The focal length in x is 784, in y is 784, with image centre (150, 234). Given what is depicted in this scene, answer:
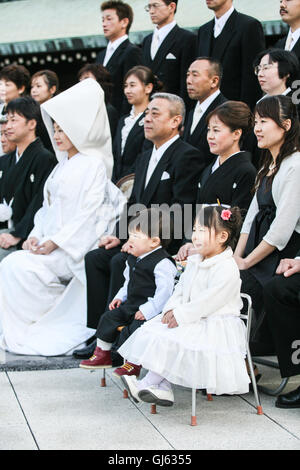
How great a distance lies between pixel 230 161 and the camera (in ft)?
15.9

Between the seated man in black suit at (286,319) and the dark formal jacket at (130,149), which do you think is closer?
the seated man in black suit at (286,319)

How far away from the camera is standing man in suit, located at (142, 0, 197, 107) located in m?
6.65

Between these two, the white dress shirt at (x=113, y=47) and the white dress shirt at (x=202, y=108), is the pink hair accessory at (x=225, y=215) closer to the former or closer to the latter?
the white dress shirt at (x=202, y=108)

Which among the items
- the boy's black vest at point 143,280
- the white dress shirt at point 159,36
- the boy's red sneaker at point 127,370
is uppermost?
the white dress shirt at point 159,36

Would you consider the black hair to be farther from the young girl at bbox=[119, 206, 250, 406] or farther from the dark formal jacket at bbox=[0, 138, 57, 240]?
the dark formal jacket at bbox=[0, 138, 57, 240]

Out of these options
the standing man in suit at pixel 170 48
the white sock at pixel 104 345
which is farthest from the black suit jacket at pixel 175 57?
the white sock at pixel 104 345

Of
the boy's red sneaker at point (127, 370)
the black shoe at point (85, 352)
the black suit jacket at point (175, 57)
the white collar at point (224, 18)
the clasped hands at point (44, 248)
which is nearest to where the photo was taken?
the boy's red sneaker at point (127, 370)

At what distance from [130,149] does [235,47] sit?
113 cm

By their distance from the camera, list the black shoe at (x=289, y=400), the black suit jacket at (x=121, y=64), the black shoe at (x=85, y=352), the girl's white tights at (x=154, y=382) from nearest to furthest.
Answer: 1. the girl's white tights at (x=154, y=382)
2. the black shoe at (x=289, y=400)
3. the black shoe at (x=85, y=352)
4. the black suit jacket at (x=121, y=64)

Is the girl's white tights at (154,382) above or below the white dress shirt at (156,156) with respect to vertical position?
below

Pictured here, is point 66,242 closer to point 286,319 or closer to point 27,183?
point 27,183

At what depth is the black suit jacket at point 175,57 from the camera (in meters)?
6.65

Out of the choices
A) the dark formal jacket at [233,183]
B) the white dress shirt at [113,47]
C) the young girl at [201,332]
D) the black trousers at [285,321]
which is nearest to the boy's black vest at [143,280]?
the young girl at [201,332]

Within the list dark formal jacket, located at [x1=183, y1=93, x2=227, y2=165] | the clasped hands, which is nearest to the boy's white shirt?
dark formal jacket, located at [x1=183, y1=93, x2=227, y2=165]
